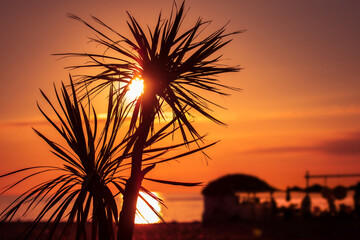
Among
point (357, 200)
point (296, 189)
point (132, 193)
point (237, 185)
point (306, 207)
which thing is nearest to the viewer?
point (132, 193)

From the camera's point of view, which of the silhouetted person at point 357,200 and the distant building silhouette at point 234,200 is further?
the distant building silhouette at point 234,200

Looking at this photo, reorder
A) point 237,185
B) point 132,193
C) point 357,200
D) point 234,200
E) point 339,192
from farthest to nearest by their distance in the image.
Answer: point 237,185 → point 234,200 → point 357,200 → point 339,192 → point 132,193

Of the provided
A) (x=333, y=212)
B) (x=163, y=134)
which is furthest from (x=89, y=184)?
→ (x=333, y=212)

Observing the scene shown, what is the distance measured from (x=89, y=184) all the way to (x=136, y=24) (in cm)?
159

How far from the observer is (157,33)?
4.48 m

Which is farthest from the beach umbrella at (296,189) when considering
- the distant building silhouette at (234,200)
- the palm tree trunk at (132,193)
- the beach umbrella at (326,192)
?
the palm tree trunk at (132,193)

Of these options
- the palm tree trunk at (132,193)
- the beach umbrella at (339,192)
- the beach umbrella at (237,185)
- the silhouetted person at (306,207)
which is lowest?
the palm tree trunk at (132,193)

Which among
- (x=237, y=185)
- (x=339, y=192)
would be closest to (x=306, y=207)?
(x=339, y=192)

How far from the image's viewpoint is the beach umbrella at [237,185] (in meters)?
30.9

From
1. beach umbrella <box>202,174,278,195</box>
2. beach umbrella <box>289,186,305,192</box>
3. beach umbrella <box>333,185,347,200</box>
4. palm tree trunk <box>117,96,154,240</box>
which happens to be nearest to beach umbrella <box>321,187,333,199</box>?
beach umbrella <box>333,185,347,200</box>

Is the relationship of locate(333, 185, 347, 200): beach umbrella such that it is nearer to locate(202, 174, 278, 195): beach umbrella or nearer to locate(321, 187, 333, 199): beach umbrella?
locate(321, 187, 333, 199): beach umbrella

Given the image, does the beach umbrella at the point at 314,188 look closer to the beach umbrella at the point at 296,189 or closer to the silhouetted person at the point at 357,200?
the beach umbrella at the point at 296,189

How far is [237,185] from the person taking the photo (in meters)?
31.3

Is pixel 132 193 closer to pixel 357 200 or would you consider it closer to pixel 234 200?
pixel 357 200
